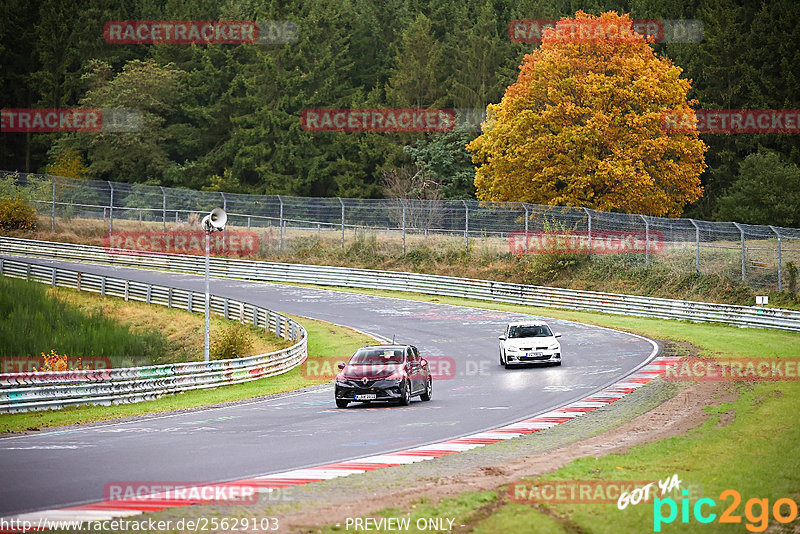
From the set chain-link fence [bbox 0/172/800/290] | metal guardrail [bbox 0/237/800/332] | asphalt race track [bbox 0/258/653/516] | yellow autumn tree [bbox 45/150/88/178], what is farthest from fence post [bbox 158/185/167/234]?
asphalt race track [bbox 0/258/653/516]

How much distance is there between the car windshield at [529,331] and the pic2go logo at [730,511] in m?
19.0

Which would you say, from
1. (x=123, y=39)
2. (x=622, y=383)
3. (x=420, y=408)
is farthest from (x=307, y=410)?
(x=123, y=39)

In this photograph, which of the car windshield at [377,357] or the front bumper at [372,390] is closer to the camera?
the front bumper at [372,390]

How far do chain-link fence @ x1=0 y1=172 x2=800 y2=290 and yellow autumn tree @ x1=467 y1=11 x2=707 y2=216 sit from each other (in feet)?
7.37

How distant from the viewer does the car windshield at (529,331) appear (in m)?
29.9

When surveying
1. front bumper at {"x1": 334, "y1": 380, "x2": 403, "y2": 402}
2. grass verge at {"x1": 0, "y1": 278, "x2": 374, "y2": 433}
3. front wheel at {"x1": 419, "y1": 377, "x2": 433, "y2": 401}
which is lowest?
grass verge at {"x1": 0, "y1": 278, "x2": 374, "y2": 433}

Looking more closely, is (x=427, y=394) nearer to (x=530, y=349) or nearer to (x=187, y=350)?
(x=530, y=349)

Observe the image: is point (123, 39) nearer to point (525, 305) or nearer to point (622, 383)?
point (525, 305)

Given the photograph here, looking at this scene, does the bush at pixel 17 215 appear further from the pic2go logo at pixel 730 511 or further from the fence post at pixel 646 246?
the pic2go logo at pixel 730 511

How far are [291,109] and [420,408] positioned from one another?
6647 cm

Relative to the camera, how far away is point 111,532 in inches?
369

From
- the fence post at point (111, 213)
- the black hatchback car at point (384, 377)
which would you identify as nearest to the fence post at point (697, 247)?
the black hatchback car at point (384, 377)

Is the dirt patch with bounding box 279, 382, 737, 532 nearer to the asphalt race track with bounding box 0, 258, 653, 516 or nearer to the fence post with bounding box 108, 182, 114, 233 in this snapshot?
the asphalt race track with bounding box 0, 258, 653, 516

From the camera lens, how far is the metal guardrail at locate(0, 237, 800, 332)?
40188 millimetres
